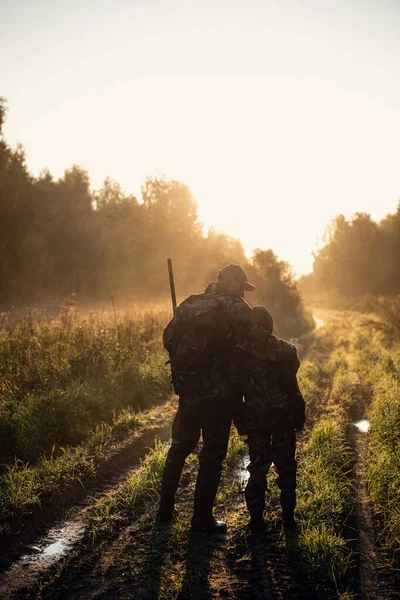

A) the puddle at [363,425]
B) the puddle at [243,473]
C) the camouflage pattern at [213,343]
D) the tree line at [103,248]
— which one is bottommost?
the puddle at [363,425]

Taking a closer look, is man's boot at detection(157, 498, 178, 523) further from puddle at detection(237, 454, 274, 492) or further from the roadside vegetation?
the roadside vegetation

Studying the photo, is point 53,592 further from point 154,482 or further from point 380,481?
point 380,481

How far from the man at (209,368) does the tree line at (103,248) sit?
16679 millimetres

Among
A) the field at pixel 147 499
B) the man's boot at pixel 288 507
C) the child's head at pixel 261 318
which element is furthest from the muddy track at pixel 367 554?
the child's head at pixel 261 318

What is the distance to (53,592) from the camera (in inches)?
120

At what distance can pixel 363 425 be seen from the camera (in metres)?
7.02

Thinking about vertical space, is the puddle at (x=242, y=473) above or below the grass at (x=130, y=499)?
below

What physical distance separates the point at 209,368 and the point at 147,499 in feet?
5.83

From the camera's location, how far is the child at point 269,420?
3865 millimetres

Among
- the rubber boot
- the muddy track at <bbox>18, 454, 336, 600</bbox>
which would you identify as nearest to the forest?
the muddy track at <bbox>18, 454, 336, 600</bbox>

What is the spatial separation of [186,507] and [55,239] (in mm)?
31061

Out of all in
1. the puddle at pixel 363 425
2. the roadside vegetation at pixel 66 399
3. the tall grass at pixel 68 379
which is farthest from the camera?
the puddle at pixel 363 425

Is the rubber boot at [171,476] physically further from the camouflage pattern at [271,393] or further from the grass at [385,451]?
the grass at [385,451]

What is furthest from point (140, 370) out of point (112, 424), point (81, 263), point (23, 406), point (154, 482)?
point (81, 263)
